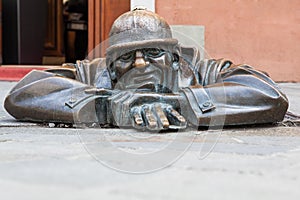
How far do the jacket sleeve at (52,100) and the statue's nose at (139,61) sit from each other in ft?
0.67

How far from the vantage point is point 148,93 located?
67.0 inches

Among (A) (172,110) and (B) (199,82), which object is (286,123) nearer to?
(B) (199,82)

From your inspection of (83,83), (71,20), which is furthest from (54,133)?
(71,20)

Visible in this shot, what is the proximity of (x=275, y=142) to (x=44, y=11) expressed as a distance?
21.4ft

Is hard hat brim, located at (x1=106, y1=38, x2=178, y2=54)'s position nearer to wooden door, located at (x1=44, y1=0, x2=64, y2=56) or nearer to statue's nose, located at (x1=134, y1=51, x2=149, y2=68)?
statue's nose, located at (x1=134, y1=51, x2=149, y2=68)

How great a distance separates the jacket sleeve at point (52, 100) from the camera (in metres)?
1.80

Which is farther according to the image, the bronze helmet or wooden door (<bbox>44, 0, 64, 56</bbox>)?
wooden door (<bbox>44, 0, 64, 56</bbox>)

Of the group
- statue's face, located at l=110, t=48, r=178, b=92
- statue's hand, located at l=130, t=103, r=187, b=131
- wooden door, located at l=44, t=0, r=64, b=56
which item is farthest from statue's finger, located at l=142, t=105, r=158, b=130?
wooden door, located at l=44, t=0, r=64, b=56

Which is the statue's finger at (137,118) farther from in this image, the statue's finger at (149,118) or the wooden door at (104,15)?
the wooden door at (104,15)

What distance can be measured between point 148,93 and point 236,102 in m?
0.30

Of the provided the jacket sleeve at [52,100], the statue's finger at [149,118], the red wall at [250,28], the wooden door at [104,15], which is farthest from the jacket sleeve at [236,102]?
the wooden door at [104,15]

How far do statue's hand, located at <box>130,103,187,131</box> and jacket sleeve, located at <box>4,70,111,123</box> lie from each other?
0.20 m

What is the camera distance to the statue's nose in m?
1.69

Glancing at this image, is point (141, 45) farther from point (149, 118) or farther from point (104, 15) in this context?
point (104, 15)
